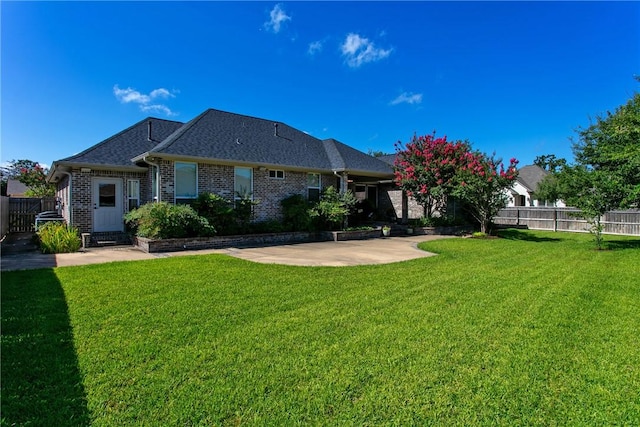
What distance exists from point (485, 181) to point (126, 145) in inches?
611

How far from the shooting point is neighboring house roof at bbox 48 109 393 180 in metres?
12.5

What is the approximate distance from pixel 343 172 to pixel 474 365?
42.6 ft

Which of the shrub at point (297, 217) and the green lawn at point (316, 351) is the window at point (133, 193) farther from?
the green lawn at point (316, 351)

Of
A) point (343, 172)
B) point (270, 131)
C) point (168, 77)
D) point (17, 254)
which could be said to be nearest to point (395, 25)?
point (343, 172)

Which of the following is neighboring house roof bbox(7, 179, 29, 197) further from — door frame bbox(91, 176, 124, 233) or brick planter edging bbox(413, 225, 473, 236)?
brick planter edging bbox(413, 225, 473, 236)

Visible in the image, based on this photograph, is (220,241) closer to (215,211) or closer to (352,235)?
(215,211)

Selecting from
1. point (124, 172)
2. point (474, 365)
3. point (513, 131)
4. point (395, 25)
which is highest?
point (395, 25)

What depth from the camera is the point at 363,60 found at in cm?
1841

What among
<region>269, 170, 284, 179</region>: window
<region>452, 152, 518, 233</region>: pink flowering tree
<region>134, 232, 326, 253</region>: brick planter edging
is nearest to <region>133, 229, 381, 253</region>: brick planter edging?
<region>134, 232, 326, 253</region>: brick planter edging

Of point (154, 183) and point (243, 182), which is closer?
point (154, 183)

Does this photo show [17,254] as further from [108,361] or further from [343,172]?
[343,172]

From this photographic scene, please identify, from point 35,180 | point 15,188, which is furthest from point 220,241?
point 15,188

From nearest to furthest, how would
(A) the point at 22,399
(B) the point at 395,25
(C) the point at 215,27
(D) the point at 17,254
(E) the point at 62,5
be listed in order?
(A) the point at 22,399
(E) the point at 62,5
(D) the point at 17,254
(C) the point at 215,27
(B) the point at 395,25

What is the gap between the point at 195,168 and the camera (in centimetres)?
1280
